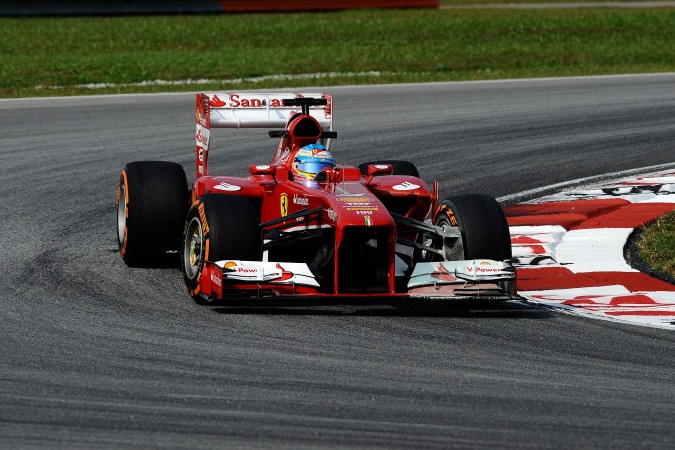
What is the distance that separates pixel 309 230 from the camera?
9.38 metres

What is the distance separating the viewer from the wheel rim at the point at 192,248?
931 centimetres

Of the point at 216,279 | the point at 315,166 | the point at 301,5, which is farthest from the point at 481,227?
the point at 301,5

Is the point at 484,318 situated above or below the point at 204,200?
below

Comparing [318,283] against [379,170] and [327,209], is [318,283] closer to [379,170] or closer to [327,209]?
[327,209]

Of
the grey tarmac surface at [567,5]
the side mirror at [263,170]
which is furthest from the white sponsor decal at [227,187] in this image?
the grey tarmac surface at [567,5]

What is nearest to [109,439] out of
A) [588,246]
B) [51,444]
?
[51,444]

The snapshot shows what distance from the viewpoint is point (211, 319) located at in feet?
28.2

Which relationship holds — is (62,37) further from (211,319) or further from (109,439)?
(109,439)

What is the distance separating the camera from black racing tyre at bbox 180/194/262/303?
349 inches

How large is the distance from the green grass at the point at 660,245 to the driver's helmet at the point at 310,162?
9.35 ft

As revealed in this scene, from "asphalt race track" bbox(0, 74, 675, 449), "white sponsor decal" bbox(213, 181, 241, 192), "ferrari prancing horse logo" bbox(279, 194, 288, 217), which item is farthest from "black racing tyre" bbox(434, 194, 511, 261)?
"white sponsor decal" bbox(213, 181, 241, 192)

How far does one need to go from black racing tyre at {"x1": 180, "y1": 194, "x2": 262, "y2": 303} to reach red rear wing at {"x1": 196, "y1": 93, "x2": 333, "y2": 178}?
1978 millimetres

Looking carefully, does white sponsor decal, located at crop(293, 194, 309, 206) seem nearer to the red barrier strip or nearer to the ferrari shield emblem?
the ferrari shield emblem

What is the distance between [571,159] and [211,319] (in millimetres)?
8152
